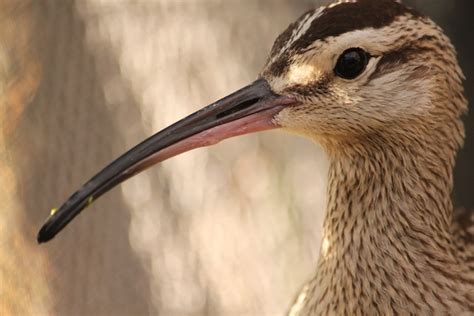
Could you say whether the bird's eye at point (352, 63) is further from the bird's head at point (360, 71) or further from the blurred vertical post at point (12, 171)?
the blurred vertical post at point (12, 171)

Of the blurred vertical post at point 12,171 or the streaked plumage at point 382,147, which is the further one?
the blurred vertical post at point 12,171

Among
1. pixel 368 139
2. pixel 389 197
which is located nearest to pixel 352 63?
pixel 368 139

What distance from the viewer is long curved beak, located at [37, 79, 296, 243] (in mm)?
1748

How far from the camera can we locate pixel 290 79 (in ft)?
5.65

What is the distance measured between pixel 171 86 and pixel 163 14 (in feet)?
0.70

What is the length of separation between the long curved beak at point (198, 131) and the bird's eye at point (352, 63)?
11 cm

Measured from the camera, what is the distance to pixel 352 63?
5.58 feet

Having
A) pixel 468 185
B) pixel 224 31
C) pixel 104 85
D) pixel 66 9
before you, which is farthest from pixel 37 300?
pixel 468 185

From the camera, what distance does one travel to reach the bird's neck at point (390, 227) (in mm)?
1825

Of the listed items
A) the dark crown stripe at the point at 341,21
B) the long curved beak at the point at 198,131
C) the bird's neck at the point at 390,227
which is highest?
the dark crown stripe at the point at 341,21

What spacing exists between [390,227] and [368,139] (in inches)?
7.2

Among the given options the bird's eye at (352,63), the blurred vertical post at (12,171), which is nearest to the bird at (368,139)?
the bird's eye at (352,63)

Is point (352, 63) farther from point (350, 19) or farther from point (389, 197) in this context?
point (389, 197)

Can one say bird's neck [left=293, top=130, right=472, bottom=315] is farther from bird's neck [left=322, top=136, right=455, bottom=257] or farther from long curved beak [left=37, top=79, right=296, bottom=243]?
long curved beak [left=37, top=79, right=296, bottom=243]
